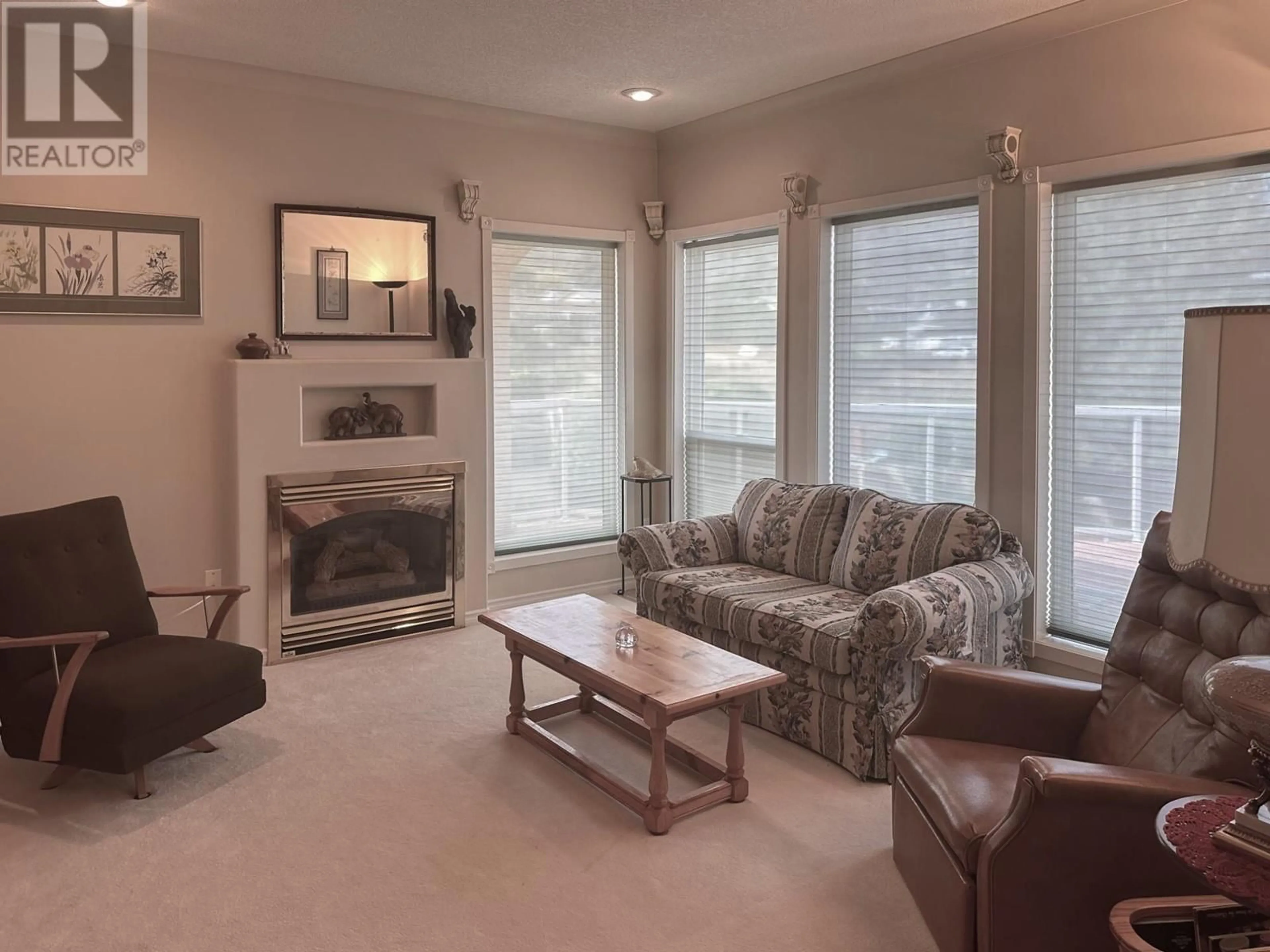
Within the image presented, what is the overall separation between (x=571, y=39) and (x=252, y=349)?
6.61 feet

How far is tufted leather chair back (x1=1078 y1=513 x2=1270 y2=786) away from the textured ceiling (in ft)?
7.83

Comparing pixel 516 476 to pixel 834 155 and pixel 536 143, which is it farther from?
pixel 834 155

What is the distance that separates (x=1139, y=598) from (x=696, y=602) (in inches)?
72.8

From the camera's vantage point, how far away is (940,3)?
3.75m

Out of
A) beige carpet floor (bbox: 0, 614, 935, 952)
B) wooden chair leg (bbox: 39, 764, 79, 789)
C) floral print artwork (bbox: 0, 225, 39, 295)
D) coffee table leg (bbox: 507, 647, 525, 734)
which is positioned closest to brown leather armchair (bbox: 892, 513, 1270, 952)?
beige carpet floor (bbox: 0, 614, 935, 952)

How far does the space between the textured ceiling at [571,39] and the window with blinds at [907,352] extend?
798 mm

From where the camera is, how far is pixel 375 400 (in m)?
5.07

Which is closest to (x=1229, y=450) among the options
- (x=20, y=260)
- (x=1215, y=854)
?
(x=1215, y=854)

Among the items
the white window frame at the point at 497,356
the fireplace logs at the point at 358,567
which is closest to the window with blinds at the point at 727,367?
the white window frame at the point at 497,356

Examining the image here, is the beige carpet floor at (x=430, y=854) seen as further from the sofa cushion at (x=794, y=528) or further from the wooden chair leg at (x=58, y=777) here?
the sofa cushion at (x=794, y=528)

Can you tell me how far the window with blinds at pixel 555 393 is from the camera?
5570 mm

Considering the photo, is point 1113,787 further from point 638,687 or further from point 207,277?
point 207,277

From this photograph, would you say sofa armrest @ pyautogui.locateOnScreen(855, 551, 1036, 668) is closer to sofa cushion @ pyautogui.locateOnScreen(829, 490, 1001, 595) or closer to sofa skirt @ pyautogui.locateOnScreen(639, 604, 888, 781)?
sofa cushion @ pyautogui.locateOnScreen(829, 490, 1001, 595)

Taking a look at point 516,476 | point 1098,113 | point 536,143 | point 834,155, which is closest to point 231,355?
point 516,476
